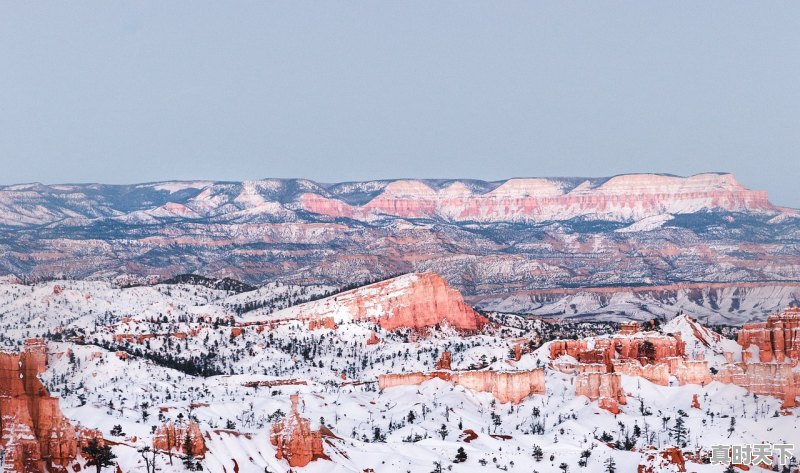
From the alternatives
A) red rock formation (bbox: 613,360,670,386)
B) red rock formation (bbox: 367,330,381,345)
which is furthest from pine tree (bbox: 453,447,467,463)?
red rock formation (bbox: 367,330,381,345)

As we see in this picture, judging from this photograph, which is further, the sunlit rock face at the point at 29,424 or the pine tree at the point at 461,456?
the pine tree at the point at 461,456

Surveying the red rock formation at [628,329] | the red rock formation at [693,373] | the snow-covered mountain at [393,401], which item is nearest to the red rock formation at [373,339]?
the snow-covered mountain at [393,401]

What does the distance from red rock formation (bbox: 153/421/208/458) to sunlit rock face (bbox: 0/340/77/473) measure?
10.2 meters

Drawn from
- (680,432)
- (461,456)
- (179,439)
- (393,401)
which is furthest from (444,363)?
(179,439)

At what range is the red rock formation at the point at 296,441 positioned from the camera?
320 feet

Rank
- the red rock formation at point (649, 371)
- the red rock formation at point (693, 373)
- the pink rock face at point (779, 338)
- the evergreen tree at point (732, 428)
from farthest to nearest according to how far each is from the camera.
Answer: the red rock formation at point (649, 371) < the red rock formation at point (693, 373) < the pink rock face at point (779, 338) < the evergreen tree at point (732, 428)

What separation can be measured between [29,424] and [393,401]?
59779 millimetres

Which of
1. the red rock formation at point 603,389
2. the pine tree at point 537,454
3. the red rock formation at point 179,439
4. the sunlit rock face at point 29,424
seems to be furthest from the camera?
the red rock formation at point 603,389

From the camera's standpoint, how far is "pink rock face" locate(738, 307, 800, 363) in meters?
135

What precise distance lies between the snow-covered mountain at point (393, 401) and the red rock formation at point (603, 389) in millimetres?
165

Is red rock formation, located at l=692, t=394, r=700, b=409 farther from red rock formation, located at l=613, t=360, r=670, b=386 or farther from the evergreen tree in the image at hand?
red rock formation, located at l=613, t=360, r=670, b=386

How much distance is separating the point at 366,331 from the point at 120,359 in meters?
47.1

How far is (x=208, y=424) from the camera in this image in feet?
365

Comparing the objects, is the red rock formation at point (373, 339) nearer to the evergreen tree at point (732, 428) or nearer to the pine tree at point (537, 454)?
the evergreen tree at point (732, 428)
